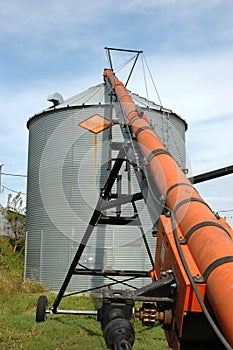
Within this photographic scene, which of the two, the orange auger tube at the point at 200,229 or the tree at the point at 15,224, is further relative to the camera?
the tree at the point at 15,224

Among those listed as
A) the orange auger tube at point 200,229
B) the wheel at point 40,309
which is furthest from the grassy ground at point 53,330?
the orange auger tube at point 200,229

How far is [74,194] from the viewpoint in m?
12.4

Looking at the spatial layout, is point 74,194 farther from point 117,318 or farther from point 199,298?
point 199,298

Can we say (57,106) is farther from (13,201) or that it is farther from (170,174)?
(170,174)

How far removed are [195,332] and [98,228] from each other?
31.4 feet

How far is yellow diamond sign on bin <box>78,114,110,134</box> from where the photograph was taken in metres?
11.1

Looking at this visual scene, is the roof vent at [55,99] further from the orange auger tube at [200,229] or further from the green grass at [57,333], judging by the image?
the orange auger tube at [200,229]

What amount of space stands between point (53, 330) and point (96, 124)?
5713 millimetres

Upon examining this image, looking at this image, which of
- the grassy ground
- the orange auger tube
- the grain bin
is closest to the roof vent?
the grain bin

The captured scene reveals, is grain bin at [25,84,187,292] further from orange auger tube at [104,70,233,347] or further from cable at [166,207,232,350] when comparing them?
cable at [166,207,232,350]

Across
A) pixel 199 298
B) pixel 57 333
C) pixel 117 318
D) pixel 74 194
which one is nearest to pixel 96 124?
pixel 74 194

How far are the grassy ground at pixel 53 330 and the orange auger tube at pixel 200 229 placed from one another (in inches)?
141

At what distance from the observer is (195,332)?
8.57 feet

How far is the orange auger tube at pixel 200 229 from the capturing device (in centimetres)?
201
